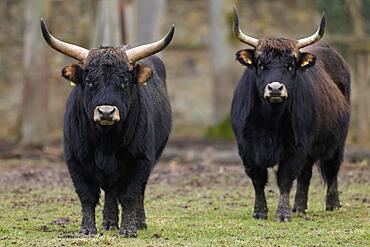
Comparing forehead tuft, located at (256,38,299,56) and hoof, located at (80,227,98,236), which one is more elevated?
forehead tuft, located at (256,38,299,56)

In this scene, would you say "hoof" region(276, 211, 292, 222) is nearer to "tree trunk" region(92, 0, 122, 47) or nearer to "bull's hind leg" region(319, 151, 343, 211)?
"bull's hind leg" region(319, 151, 343, 211)

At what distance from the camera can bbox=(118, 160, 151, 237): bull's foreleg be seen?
1071 centimetres

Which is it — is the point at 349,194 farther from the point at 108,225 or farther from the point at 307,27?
the point at 307,27

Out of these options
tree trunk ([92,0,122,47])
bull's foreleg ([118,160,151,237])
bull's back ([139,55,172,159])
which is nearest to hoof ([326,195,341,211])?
bull's back ([139,55,172,159])

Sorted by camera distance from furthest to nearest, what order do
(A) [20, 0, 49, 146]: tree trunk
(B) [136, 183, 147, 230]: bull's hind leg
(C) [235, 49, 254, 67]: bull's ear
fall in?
(A) [20, 0, 49, 146]: tree trunk < (C) [235, 49, 254, 67]: bull's ear < (B) [136, 183, 147, 230]: bull's hind leg

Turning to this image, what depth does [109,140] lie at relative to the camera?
10.7 m

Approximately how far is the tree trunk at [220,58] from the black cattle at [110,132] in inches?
637

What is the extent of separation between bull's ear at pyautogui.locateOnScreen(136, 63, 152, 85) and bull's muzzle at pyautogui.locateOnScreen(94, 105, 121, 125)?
70 cm

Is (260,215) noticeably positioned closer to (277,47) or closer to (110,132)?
(277,47)

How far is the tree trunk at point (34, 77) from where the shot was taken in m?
24.4

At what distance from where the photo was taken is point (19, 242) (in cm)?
1026

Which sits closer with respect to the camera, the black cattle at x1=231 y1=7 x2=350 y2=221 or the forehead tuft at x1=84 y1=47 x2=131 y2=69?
the forehead tuft at x1=84 y1=47 x2=131 y2=69

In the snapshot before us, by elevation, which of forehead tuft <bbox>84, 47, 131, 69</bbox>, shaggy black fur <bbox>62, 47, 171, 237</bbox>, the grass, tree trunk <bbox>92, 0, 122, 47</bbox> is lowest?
the grass

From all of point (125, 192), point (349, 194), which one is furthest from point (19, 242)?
point (349, 194)
